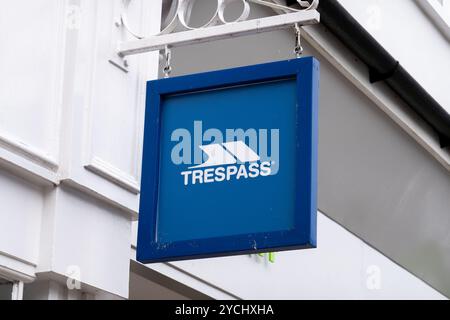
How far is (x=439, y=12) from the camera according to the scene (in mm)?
11062

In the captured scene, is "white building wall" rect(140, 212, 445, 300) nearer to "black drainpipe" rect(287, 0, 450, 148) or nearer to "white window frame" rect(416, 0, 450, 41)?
"black drainpipe" rect(287, 0, 450, 148)

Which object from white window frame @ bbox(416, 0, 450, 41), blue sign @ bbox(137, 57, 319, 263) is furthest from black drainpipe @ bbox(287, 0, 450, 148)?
blue sign @ bbox(137, 57, 319, 263)

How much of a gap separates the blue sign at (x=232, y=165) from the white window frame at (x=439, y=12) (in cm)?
510

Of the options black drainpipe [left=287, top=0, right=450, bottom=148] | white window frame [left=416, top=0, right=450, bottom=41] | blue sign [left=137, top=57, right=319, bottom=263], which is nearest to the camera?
blue sign [left=137, top=57, right=319, bottom=263]

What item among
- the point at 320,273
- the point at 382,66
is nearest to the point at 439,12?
the point at 382,66

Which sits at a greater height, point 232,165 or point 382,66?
point 382,66

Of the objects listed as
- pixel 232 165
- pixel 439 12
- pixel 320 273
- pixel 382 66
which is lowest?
pixel 232 165

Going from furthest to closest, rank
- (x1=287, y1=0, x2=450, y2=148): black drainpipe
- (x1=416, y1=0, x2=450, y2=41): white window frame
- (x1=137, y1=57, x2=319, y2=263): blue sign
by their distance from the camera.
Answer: (x1=416, y1=0, x2=450, y2=41): white window frame → (x1=287, y1=0, x2=450, y2=148): black drainpipe → (x1=137, y1=57, x2=319, y2=263): blue sign

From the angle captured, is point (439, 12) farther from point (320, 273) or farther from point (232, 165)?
point (232, 165)

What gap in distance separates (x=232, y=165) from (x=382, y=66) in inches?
179

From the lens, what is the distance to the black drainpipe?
9.30 metres

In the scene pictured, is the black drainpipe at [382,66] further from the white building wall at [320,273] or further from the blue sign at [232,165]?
the blue sign at [232,165]

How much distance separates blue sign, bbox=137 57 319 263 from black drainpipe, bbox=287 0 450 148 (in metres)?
3.21

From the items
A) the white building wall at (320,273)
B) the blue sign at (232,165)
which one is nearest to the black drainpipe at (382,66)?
the white building wall at (320,273)
